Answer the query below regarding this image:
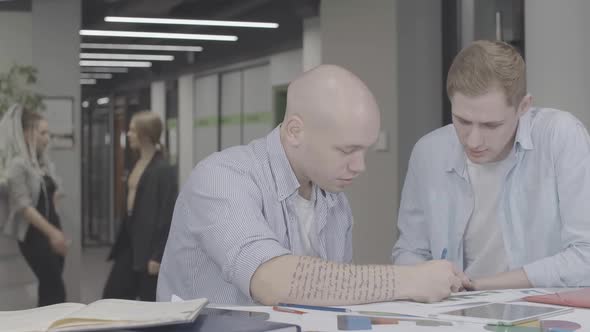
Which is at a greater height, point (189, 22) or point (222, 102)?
point (189, 22)

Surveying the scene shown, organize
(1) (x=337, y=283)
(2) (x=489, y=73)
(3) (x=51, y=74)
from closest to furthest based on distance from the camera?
(1) (x=337, y=283) → (2) (x=489, y=73) → (3) (x=51, y=74)

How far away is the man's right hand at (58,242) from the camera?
6059 millimetres

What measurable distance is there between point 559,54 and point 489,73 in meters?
2.26

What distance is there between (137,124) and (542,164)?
3282mm

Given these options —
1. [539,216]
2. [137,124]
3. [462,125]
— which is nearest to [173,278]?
[462,125]

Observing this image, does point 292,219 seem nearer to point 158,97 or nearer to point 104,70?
point 158,97

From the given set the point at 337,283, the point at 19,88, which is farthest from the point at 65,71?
the point at 337,283

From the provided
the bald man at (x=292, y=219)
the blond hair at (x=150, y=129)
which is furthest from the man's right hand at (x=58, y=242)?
the bald man at (x=292, y=219)

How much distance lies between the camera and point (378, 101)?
553cm

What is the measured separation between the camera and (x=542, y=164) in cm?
259

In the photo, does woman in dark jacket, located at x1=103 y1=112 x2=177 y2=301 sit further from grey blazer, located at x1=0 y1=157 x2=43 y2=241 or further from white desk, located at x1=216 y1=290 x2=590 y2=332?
white desk, located at x1=216 y1=290 x2=590 y2=332

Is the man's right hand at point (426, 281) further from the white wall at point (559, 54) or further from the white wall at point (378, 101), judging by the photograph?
the white wall at point (378, 101)

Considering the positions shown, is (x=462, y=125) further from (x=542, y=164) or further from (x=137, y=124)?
(x=137, y=124)

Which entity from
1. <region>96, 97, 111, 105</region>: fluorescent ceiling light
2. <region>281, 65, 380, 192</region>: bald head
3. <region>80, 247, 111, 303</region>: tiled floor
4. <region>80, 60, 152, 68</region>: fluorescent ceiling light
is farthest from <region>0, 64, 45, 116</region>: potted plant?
<region>281, 65, 380, 192</region>: bald head
